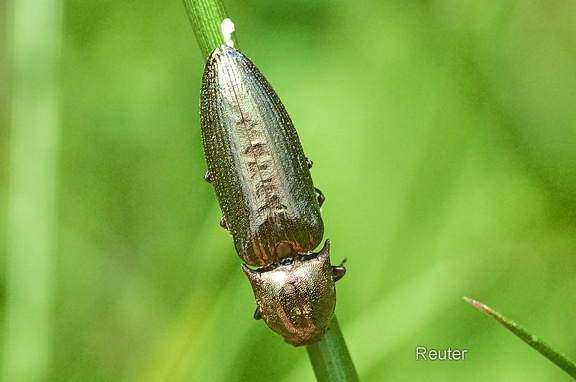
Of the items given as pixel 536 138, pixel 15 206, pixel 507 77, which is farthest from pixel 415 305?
pixel 15 206

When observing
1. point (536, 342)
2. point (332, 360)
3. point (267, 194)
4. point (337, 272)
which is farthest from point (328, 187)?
point (536, 342)

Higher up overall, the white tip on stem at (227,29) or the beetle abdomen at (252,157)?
the white tip on stem at (227,29)

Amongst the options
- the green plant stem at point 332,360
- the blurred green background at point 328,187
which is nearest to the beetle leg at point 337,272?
the green plant stem at point 332,360

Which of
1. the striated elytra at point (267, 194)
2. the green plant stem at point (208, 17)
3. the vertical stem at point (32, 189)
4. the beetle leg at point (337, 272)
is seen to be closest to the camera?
the green plant stem at point (208, 17)

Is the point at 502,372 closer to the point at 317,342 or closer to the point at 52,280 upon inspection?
the point at 317,342

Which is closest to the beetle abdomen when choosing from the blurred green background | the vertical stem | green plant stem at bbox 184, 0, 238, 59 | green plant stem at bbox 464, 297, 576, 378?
green plant stem at bbox 184, 0, 238, 59

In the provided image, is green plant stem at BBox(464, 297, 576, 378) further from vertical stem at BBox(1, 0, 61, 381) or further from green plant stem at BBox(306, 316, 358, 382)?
vertical stem at BBox(1, 0, 61, 381)

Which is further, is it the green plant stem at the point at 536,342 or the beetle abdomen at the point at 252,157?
the beetle abdomen at the point at 252,157

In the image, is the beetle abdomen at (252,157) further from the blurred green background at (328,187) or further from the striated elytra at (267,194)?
the blurred green background at (328,187)
